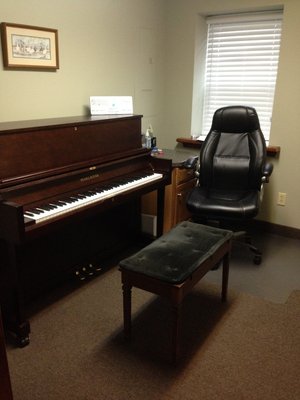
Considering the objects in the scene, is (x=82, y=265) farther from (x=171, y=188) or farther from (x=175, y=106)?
(x=175, y=106)

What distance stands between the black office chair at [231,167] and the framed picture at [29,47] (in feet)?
4.71

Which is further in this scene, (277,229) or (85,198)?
(277,229)

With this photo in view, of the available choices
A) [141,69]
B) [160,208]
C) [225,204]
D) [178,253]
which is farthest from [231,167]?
[178,253]

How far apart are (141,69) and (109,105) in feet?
2.64

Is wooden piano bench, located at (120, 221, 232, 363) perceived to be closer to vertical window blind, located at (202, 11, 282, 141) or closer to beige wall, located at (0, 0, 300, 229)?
beige wall, located at (0, 0, 300, 229)

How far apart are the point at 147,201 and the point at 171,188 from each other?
0.87 ft

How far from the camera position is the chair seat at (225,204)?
109 inches

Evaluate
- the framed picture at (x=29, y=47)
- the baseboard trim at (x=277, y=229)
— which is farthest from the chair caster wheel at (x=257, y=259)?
the framed picture at (x=29, y=47)

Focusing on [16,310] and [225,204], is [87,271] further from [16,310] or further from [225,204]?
[225,204]

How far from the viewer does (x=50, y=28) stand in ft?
8.39

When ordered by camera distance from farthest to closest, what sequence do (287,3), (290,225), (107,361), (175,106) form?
(175,106)
(290,225)
(287,3)
(107,361)

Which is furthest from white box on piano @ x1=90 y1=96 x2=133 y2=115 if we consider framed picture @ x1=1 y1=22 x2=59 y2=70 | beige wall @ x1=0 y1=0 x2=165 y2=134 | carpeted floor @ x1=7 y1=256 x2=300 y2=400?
carpeted floor @ x1=7 y1=256 x2=300 y2=400

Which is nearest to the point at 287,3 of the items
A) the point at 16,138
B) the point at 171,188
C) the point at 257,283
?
the point at 171,188

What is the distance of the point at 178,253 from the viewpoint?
203 centimetres
